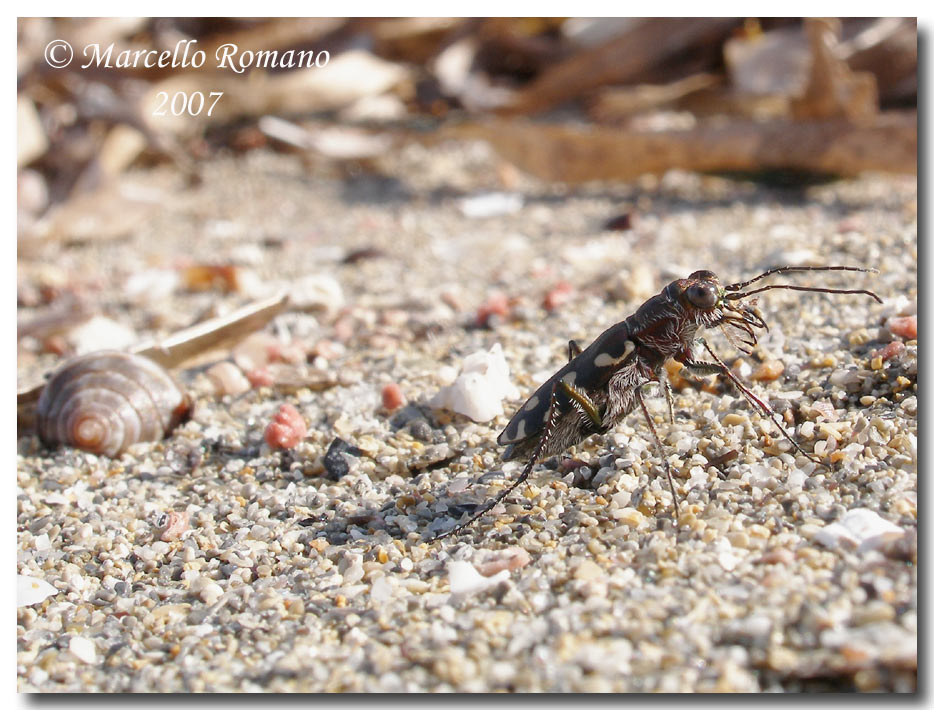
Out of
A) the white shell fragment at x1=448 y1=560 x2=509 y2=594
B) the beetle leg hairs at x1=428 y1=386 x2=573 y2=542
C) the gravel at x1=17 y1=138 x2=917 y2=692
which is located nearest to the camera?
the gravel at x1=17 y1=138 x2=917 y2=692

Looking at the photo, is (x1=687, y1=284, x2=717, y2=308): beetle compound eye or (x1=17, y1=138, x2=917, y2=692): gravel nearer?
(x1=17, y1=138, x2=917, y2=692): gravel

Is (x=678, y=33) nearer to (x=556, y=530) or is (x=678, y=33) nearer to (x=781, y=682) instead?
(x=556, y=530)

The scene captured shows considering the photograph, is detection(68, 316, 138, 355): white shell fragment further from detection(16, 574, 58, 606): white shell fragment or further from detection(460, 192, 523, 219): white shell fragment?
detection(460, 192, 523, 219): white shell fragment

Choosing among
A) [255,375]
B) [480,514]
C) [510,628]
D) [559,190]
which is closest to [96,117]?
[559,190]

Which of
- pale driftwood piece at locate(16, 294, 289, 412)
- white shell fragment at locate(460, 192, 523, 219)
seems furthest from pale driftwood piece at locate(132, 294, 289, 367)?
white shell fragment at locate(460, 192, 523, 219)

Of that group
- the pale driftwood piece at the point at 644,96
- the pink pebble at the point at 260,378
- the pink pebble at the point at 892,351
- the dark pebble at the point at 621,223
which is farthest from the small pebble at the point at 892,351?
the pale driftwood piece at the point at 644,96

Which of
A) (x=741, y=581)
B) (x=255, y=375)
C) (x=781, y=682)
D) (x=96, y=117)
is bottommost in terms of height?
(x=781, y=682)
